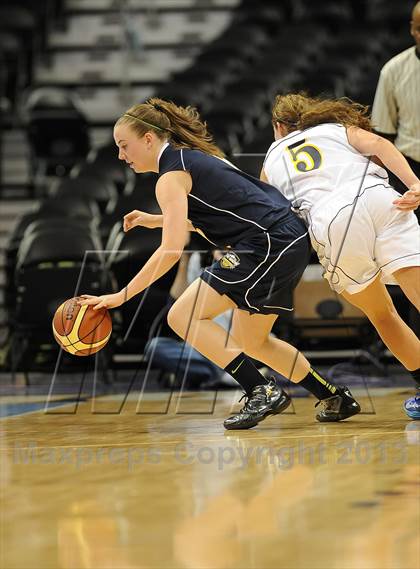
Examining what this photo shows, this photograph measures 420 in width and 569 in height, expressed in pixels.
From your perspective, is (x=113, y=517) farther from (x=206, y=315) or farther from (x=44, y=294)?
(x=44, y=294)

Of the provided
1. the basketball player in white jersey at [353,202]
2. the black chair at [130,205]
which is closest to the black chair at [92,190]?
the black chair at [130,205]

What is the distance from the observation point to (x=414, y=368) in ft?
14.2

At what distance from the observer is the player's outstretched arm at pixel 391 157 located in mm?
3951

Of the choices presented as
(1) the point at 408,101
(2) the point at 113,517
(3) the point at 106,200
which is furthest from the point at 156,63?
(2) the point at 113,517

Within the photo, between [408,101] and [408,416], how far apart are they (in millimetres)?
1808

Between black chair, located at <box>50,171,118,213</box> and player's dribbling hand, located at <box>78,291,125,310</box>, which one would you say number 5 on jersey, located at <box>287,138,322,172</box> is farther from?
black chair, located at <box>50,171,118,213</box>

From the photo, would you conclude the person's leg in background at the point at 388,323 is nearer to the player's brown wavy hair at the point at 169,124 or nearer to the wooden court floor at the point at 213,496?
the wooden court floor at the point at 213,496

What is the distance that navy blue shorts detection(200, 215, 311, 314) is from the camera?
406cm

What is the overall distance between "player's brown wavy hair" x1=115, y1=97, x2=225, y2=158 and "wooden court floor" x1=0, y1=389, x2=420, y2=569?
3.76 ft

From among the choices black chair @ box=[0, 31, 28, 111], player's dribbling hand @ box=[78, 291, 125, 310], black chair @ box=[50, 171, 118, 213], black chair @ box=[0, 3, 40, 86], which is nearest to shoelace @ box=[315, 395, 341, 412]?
player's dribbling hand @ box=[78, 291, 125, 310]

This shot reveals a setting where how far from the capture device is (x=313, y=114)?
433 centimetres

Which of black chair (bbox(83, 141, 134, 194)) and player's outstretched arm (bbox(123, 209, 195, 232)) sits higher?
player's outstretched arm (bbox(123, 209, 195, 232))

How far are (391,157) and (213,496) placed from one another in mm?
1793

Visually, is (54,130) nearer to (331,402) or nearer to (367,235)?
(331,402)
